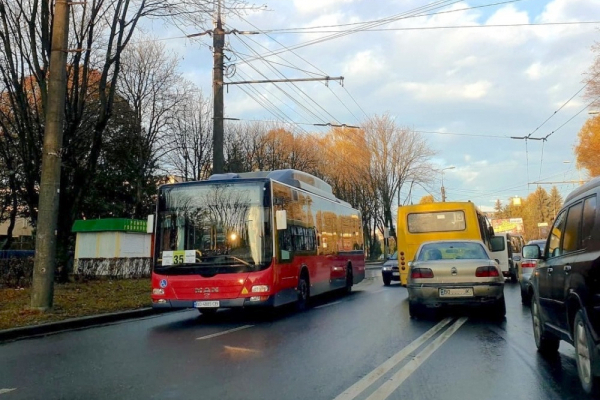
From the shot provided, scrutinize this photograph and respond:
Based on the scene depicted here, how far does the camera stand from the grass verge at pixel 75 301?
11.4 m

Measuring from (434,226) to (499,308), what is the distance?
808 cm

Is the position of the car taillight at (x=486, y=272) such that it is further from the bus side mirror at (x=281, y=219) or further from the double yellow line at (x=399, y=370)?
the bus side mirror at (x=281, y=219)

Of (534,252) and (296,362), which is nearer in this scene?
(296,362)

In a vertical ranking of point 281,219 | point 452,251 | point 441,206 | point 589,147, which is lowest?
point 452,251

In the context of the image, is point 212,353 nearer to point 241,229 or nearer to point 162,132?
point 241,229

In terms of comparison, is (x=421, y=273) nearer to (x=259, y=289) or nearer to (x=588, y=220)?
(x=259, y=289)

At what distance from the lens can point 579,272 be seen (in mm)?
5211

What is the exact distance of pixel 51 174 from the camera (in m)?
12.1

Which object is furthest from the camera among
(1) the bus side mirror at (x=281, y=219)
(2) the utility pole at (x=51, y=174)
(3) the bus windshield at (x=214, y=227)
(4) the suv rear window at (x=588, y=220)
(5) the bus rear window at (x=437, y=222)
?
(5) the bus rear window at (x=437, y=222)

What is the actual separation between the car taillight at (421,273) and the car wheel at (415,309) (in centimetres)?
58

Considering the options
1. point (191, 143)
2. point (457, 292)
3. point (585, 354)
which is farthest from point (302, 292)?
point (191, 143)

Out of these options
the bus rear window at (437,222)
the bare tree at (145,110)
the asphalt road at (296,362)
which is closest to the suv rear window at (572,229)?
the asphalt road at (296,362)

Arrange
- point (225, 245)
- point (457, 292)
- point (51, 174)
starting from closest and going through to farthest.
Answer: point (457, 292)
point (225, 245)
point (51, 174)

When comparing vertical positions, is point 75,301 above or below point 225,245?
below
